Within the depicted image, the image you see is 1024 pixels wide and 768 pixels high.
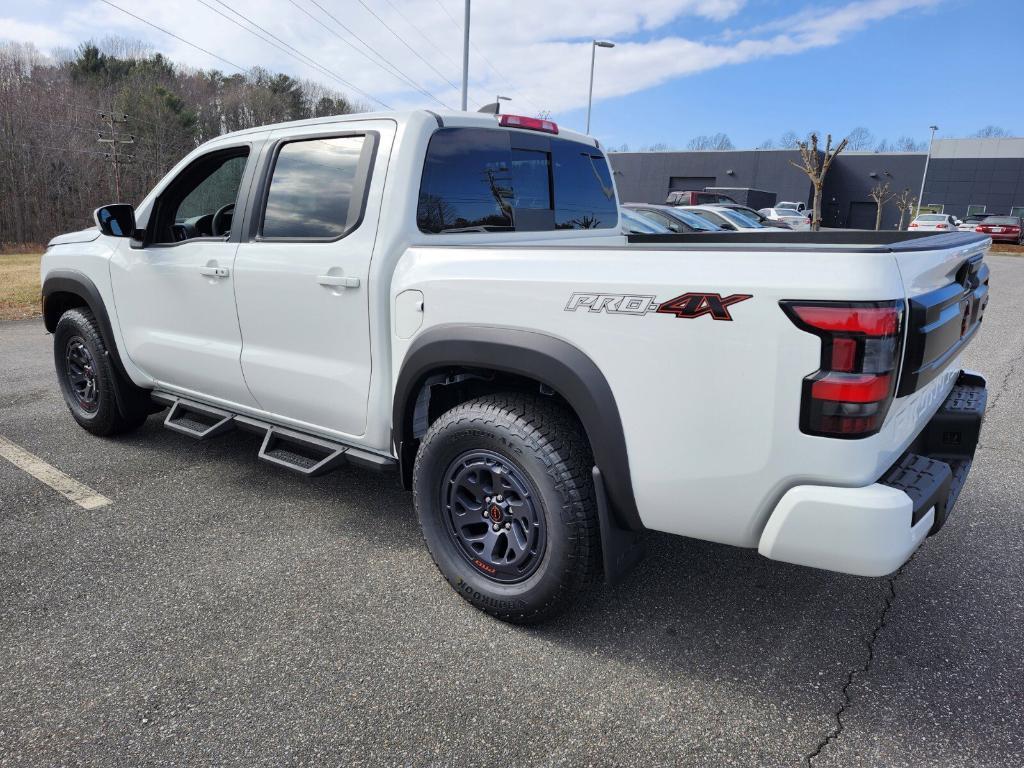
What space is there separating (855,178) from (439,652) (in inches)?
2406

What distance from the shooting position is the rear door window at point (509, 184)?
2953mm

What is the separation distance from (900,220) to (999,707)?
2233 inches

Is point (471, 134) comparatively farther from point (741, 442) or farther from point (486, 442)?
point (741, 442)

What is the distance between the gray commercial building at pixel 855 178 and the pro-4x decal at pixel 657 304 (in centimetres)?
5479

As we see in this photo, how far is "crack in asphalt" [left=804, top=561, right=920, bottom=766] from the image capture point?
6.73 ft

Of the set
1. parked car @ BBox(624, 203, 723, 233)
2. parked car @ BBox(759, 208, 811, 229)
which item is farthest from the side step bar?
parked car @ BBox(759, 208, 811, 229)

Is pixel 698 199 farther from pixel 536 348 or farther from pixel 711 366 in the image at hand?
pixel 711 366

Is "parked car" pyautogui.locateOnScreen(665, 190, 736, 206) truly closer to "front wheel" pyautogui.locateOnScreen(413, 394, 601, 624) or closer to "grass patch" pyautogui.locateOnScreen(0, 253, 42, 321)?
"grass patch" pyautogui.locateOnScreen(0, 253, 42, 321)

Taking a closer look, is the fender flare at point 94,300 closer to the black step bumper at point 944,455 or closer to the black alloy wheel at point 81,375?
the black alloy wheel at point 81,375

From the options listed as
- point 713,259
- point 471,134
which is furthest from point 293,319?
point 713,259

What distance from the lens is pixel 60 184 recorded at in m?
39.3

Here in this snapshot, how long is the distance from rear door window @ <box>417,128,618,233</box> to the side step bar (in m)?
1.06

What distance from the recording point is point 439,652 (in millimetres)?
2465

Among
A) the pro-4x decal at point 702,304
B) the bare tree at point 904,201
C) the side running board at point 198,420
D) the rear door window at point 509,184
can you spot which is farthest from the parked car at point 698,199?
the pro-4x decal at point 702,304
